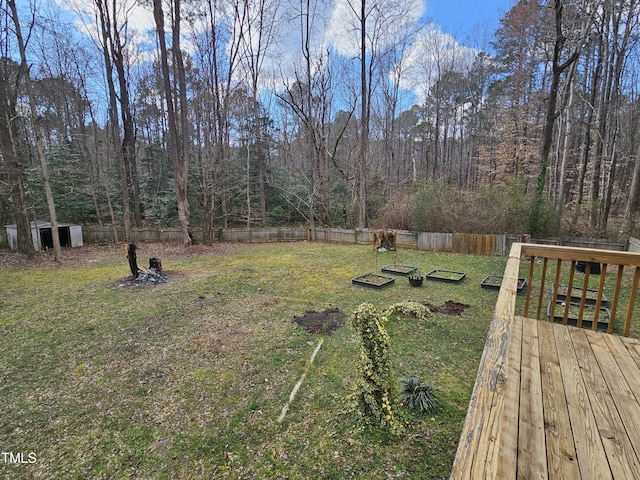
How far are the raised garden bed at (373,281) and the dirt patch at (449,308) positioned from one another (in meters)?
1.14

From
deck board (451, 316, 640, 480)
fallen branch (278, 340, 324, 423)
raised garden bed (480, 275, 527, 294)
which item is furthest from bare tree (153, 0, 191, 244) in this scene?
deck board (451, 316, 640, 480)

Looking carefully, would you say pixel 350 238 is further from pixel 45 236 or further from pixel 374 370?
pixel 45 236

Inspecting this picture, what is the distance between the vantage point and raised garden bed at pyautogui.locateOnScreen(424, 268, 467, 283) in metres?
6.28

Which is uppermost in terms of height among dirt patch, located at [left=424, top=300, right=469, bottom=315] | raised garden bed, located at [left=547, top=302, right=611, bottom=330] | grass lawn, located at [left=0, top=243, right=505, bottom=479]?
raised garden bed, located at [left=547, top=302, right=611, bottom=330]

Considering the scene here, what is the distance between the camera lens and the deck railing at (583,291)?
244 centimetres

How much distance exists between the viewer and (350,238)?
11.6m

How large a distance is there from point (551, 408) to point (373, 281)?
4.64 meters

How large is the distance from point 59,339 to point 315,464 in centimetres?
405

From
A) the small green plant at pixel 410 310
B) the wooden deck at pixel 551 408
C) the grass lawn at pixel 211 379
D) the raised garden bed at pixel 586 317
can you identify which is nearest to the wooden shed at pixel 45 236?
the grass lawn at pixel 211 379

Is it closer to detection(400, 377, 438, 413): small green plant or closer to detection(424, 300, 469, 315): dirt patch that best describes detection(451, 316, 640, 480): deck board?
detection(400, 377, 438, 413): small green plant

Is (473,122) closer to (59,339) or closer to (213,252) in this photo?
(213,252)

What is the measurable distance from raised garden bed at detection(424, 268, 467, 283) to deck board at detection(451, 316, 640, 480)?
4.00 m

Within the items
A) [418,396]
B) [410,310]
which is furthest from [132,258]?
[418,396]

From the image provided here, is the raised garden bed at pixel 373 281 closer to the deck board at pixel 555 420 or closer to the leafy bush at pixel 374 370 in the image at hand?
the leafy bush at pixel 374 370
